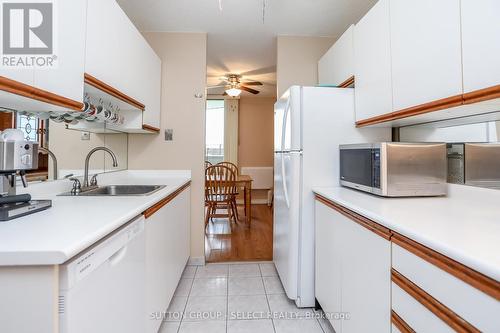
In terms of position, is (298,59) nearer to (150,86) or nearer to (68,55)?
(150,86)

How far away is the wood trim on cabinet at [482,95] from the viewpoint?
886mm

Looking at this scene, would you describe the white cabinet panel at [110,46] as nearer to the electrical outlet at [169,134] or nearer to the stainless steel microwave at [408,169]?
the electrical outlet at [169,134]

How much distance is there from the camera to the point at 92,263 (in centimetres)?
80

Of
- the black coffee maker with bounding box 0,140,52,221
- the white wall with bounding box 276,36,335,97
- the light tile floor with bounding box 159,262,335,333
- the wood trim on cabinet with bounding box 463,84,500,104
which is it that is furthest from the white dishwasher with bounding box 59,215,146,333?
the white wall with bounding box 276,36,335,97

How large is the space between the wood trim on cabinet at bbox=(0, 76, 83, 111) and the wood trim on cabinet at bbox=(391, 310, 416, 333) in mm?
1548

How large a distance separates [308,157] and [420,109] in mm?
726

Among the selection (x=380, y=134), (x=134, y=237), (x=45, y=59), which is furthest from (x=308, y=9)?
(x=134, y=237)

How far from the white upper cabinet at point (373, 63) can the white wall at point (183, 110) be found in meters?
1.48

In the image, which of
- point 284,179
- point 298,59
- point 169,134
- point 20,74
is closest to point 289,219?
point 284,179

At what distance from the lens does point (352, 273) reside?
1.22 meters

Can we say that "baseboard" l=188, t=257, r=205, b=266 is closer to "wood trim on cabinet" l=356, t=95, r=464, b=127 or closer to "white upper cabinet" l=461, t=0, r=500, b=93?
"wood trim on cabinet" l=356, t=95, r=464, b=127

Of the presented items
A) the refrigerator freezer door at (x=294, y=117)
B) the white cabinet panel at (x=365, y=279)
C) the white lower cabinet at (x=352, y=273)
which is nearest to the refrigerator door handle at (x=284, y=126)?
the refrigerator freezer door at (x=294, y=117)

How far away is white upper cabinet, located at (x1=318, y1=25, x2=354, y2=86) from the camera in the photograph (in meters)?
1.90

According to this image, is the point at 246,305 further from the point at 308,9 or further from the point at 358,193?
the point at 308,9
